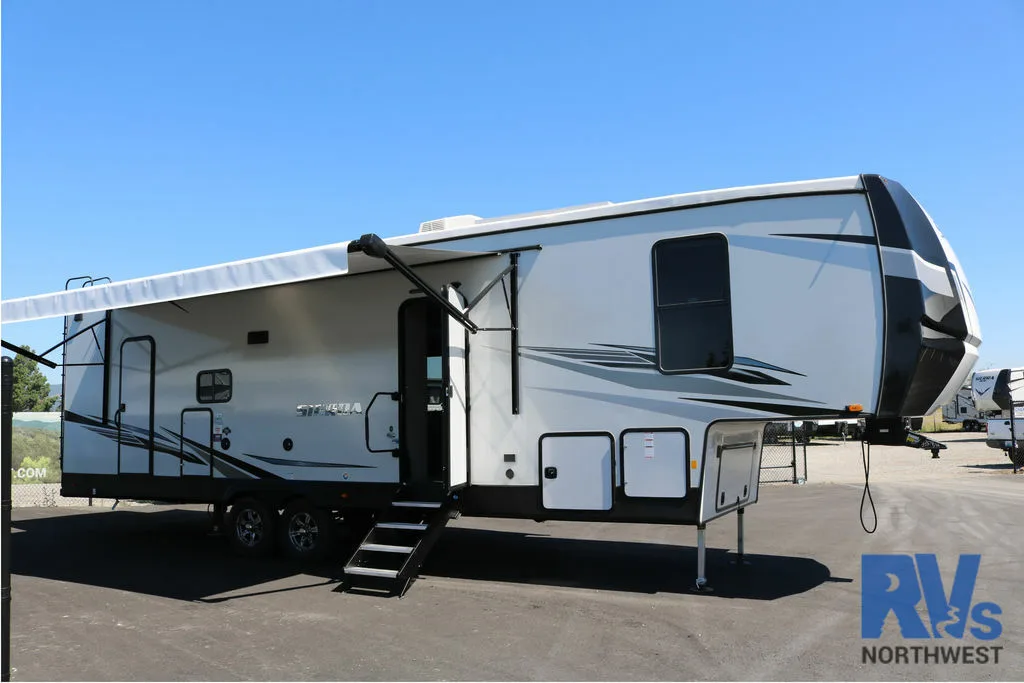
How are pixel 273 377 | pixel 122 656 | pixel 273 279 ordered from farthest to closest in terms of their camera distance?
1. pixel 273 377
2. pixel 273 279
3. pixel 122 656

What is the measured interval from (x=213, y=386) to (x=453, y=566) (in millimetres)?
3523

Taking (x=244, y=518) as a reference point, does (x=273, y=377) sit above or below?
above

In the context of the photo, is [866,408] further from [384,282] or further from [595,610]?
[384,282]

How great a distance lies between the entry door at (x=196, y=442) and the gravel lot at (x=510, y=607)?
1.03 m

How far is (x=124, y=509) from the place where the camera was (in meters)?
15.0

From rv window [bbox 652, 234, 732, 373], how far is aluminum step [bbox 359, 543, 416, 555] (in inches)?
110

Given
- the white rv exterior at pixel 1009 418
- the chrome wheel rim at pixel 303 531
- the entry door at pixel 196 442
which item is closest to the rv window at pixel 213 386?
the entry door at pixel 196 442

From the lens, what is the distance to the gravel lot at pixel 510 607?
16.6 feet

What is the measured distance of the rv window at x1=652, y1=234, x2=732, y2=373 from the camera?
22.0 ft

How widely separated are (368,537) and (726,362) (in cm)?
369

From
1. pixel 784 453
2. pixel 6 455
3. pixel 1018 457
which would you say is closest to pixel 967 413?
pixel 784 453

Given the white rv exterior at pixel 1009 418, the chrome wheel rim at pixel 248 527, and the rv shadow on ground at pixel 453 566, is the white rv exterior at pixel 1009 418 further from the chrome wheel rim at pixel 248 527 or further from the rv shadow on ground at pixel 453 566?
the chrome wheel rim at pixel 248 527

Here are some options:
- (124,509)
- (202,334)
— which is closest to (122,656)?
(202,334)

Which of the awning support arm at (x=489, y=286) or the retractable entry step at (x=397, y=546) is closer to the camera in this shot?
the retractable entry step at (x=397, y=546)
